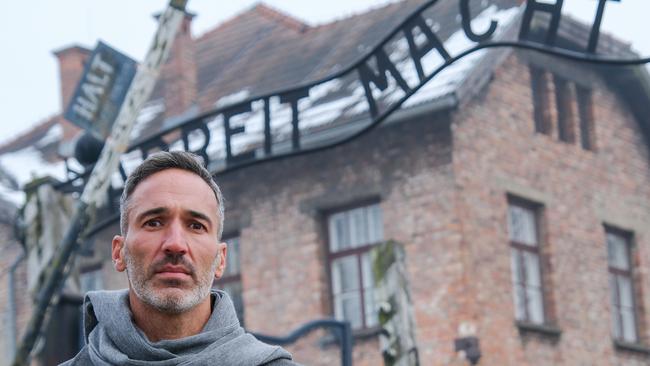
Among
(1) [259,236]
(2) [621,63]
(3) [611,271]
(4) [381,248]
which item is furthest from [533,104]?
(2) [621,63]

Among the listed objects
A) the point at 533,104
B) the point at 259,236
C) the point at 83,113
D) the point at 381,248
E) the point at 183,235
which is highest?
the point at 533,104

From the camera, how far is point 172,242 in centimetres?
274

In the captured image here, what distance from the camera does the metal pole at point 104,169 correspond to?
8.55 m

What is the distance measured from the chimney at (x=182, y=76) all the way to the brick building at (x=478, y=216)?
0.53 meters

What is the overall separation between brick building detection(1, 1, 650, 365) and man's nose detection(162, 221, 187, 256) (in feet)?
39.1

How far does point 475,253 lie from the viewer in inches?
664

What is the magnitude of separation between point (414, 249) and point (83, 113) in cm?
744

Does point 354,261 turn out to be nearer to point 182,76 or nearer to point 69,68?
point 182,76

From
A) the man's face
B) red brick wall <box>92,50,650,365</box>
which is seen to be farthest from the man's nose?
red brick wall <box>92,50,650,365</box>

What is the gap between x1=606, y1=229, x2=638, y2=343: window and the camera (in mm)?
19531

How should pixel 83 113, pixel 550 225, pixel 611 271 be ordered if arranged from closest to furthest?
pixel 83 113, pixel 550 225, pixel 611 271

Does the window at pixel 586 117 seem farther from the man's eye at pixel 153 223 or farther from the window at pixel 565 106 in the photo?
the man's eye at pixel 153 223

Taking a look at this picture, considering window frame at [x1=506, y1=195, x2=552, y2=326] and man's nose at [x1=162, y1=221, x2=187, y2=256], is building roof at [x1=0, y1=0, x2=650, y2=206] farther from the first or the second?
man's nose at [x1=162, y1=221, x2=187, y2=256]

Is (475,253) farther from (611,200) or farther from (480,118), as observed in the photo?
(611,200)
